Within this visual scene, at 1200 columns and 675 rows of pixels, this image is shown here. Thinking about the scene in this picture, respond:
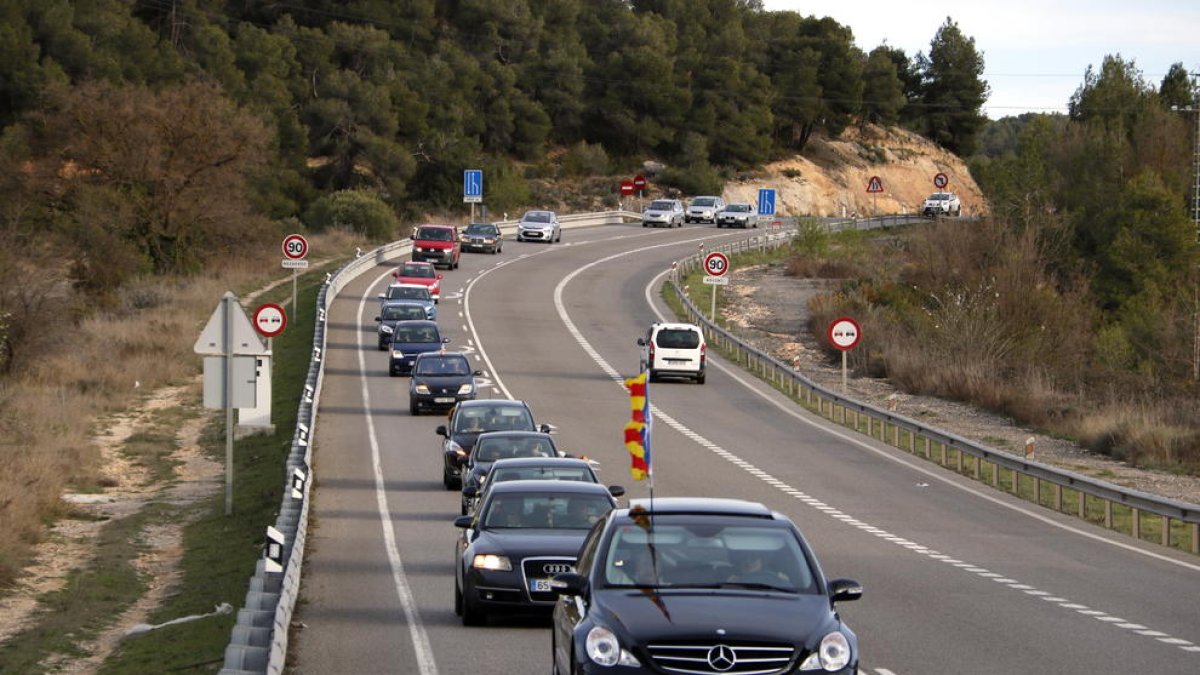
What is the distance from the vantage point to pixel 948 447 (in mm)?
33312

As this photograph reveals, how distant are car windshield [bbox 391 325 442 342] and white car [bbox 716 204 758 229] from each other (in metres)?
51.5

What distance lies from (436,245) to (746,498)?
4384 centimetres

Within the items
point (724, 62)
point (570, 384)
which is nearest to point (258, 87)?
point (724, 62)

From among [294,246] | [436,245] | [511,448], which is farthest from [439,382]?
[436,245]

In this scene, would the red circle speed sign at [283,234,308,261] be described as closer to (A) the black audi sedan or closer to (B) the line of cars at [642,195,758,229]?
(A) the black audi sedan

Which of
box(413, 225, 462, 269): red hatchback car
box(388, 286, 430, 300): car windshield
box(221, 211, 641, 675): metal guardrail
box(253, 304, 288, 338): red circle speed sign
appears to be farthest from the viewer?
box(413, 225, 462, 269): red hatchback car

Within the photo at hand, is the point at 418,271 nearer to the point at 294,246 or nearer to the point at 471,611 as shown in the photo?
the point at 294,246

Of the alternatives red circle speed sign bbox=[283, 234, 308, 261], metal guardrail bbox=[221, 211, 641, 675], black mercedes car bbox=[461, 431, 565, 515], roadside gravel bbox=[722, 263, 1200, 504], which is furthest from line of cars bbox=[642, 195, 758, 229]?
black mercedes car bbox=[461, 431, 565, 515]

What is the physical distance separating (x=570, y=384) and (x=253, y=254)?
98.1ft

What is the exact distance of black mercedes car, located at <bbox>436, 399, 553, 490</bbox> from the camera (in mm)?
26969

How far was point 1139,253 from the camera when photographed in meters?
68.5

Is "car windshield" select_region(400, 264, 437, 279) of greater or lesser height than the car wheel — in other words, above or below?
above

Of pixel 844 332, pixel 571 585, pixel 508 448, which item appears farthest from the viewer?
pixel 844 332

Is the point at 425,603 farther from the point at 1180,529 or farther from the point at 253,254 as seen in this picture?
the point at 253,254
